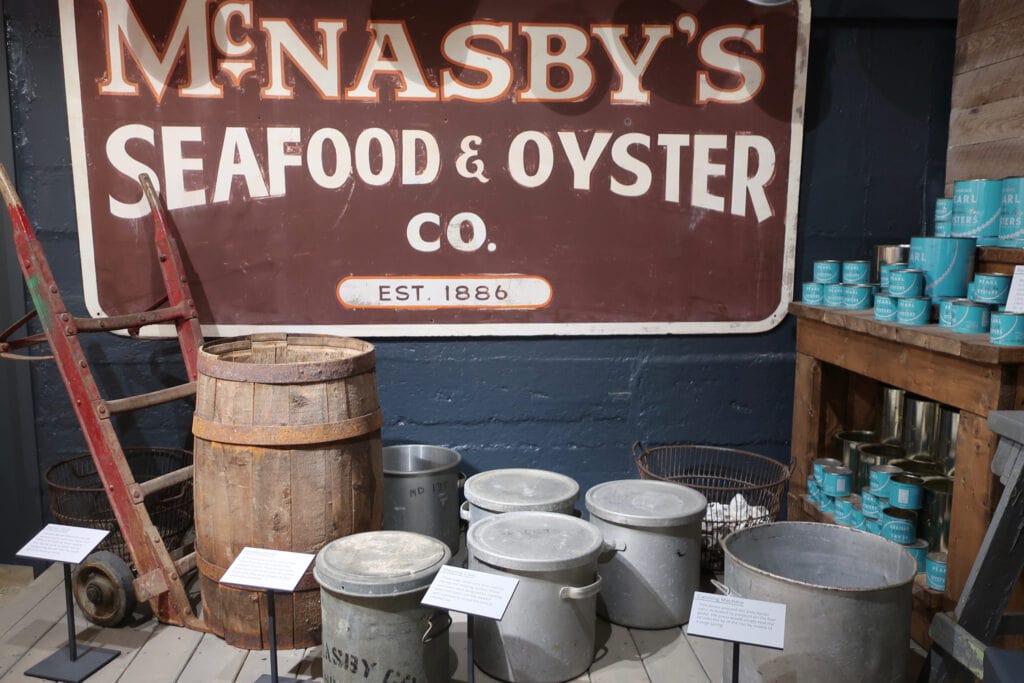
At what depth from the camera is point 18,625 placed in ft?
9.53

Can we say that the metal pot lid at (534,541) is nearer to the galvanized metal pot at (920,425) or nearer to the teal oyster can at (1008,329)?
the teal oyster can at (1008,329)

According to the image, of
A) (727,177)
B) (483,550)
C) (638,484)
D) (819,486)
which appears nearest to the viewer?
(483,550)

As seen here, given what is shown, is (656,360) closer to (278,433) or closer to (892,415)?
(892,415)

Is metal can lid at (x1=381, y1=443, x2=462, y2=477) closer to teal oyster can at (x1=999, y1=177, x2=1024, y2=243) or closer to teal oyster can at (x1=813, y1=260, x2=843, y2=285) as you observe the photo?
teal oyster can at (x1=813, y1=260, x2=843, y2=285)

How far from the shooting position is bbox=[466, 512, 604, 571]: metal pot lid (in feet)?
7.98

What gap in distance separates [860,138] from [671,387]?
4.67ft

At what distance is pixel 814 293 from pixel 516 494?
1.56 metres

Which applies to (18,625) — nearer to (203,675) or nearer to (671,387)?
(203,675)

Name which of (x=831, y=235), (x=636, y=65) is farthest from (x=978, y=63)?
(x=636, y=65)

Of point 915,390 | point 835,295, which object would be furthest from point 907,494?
point 835,295

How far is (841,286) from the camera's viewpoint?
3.23 m

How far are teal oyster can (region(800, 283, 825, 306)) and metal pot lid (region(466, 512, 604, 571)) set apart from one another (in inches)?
59.0

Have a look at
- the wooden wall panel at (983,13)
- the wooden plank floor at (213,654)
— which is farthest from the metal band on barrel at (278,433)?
the wooden wall panel at (983,13)

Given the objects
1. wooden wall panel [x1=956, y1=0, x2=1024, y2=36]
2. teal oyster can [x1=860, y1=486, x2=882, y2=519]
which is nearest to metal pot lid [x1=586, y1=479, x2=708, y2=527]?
teal oyster can [x1=860, y1=486, x2=882, y2=519]
